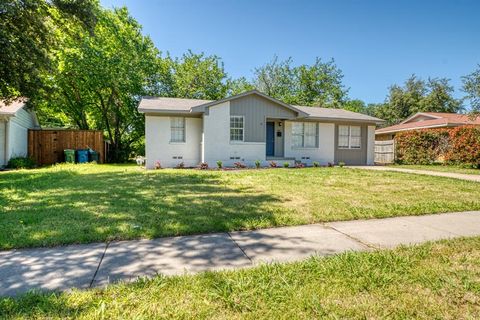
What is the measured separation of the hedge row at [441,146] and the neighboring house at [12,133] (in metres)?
22.9

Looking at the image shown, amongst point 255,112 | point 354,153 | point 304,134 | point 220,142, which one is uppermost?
point 255,112

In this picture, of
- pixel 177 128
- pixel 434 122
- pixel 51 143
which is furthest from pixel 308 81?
pixel 51 143

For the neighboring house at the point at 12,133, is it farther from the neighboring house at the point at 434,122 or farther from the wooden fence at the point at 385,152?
the neighboring house at the point at 434,122

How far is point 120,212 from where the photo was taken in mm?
4730

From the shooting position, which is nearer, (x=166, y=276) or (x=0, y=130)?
(x=166, y=276)

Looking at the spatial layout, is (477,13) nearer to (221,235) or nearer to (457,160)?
(457,160)

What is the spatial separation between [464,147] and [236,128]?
13056 millimetres

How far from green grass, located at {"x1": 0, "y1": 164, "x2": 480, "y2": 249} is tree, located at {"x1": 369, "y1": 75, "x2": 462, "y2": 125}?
40690 mm

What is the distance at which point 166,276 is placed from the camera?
2486mm

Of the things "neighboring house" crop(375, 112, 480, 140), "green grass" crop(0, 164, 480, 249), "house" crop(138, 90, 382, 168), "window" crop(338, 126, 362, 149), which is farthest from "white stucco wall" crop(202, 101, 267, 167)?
"neighboring house" crop(375, 112, 480, 140)

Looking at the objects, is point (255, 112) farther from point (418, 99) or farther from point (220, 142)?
point (418, 99)

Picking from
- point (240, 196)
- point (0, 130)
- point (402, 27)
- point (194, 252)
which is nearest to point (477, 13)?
point (402, 27)

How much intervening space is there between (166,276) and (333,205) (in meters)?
3.80

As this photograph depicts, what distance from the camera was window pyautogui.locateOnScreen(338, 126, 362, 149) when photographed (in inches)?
680
